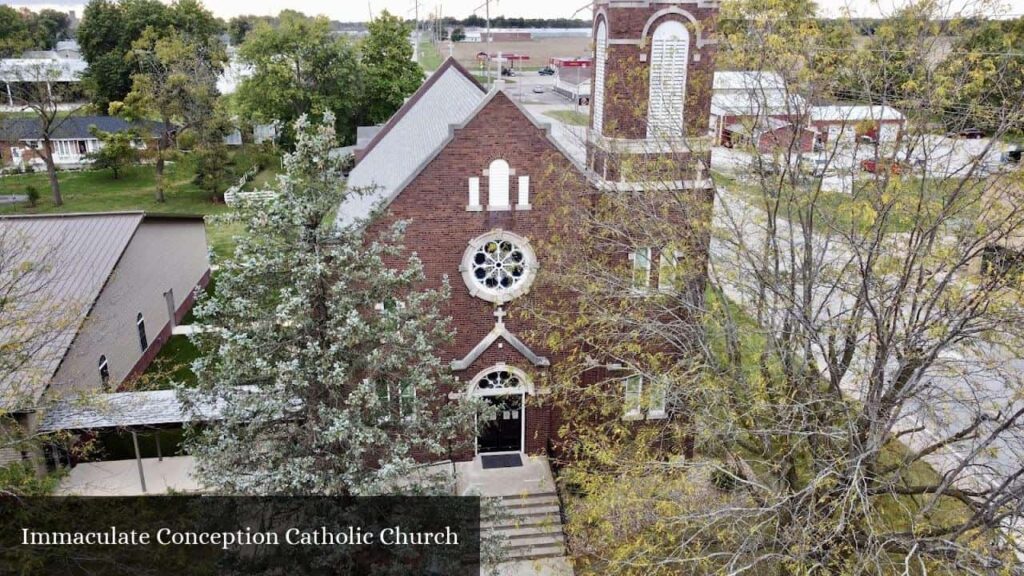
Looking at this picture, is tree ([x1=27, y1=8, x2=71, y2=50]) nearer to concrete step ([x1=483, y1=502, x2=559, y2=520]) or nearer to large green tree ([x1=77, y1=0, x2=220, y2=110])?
large green tree ([x1=77, y1=0, x2=220, y2=110])

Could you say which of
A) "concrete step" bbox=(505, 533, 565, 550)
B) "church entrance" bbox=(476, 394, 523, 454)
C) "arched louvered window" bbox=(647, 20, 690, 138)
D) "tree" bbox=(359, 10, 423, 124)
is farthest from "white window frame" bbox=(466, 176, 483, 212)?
"tree" bbox=(359, 10, 423, 124)

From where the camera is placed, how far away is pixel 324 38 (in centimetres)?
5559

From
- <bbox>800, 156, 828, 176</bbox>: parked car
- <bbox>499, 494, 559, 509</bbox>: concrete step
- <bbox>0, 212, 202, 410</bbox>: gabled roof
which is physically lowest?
<bbox>499, 494, 559, 509</bbox>: concrete step

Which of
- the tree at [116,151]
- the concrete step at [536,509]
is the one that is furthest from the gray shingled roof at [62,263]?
the tree at [116,151]

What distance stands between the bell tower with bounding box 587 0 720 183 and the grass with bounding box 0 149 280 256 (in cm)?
3115

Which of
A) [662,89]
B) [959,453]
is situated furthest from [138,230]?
[959,453]

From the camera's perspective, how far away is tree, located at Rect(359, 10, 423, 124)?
5972 cm

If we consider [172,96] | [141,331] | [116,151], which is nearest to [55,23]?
[116,151]

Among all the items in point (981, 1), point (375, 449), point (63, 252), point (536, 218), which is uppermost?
point (981, 1)

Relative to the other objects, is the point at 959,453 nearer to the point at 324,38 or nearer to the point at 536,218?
the point at 536,218

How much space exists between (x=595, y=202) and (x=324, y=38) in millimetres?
45270

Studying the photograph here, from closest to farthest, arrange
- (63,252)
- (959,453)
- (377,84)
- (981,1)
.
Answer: (981,1), (959,453), (63,252), (377,84)

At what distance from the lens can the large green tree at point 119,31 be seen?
67.9 metres

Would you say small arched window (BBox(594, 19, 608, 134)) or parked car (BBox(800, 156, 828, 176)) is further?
small arched window (BBox(594, 19, 608, 134))
